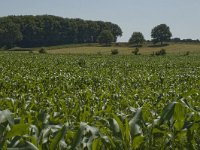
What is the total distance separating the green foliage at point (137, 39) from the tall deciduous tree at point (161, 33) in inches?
379

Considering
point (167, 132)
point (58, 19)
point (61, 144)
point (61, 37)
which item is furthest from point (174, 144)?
point (58, 19)

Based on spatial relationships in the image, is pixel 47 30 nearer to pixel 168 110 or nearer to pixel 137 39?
pixel 137 39

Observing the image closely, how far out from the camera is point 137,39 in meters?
106

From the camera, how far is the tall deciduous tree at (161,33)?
392 ft

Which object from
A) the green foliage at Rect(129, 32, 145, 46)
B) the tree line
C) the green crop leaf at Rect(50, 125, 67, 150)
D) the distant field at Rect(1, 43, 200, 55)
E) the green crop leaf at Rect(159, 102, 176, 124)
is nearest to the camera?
the green crop leaf at Rect(50, 125, 67, 150)

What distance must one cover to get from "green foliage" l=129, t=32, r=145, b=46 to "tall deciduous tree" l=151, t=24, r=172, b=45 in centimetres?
963

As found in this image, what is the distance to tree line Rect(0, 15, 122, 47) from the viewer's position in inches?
4688

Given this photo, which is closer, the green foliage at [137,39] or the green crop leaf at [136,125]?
the green crop leaf at [136,125]

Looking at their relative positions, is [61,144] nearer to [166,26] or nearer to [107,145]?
[107,145]

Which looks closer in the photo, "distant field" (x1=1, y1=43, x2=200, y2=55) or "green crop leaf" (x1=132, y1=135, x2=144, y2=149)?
"green crop leaf" (x1=132, y1=135, x2=144, y2=149)

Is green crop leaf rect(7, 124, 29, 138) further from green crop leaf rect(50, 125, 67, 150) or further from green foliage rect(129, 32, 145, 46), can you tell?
green foliage rect(129, 32, 145, 46)

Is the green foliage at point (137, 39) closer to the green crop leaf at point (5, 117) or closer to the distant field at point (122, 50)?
the distant field at point (122, 50)

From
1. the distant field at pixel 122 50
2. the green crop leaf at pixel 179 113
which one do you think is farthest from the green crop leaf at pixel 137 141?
the distant field at pixel 122 50

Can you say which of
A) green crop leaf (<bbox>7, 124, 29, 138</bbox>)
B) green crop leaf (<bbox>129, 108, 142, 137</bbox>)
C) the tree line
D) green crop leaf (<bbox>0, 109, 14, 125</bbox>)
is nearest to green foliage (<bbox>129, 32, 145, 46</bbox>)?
the tree line
